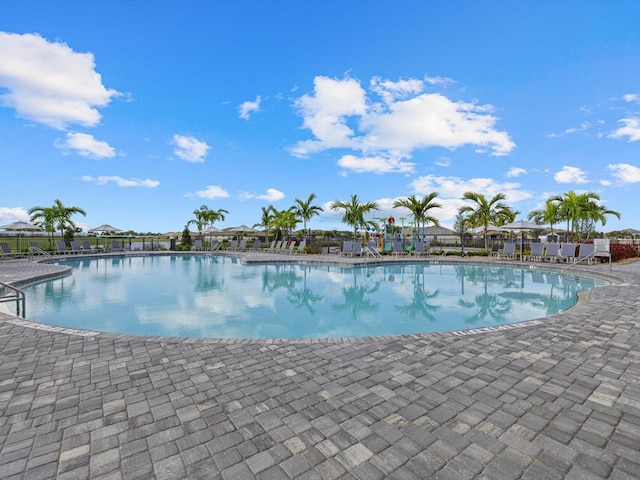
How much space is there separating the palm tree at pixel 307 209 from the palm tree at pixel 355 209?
5.80 feet

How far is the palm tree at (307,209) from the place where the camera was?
24.8 meters

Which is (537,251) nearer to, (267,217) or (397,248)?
(397,248)

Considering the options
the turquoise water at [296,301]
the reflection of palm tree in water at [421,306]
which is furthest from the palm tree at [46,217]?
the reflection of palm tree in water at [421,306]

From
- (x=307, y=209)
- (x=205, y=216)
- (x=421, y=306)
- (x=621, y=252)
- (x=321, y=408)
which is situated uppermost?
(x=205, y=216)

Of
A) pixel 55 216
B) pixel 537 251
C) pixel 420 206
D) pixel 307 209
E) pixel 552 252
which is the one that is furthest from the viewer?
pixel 307 209

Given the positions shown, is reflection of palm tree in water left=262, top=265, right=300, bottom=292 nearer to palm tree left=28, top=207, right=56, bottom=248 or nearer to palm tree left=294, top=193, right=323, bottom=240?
palm tree left=294, top=193, right=323, bottom=240

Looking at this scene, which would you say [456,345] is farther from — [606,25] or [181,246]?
[181,246]

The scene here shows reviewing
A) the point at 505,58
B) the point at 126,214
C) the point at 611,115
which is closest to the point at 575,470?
the point at 505,58

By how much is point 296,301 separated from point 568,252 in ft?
43.3

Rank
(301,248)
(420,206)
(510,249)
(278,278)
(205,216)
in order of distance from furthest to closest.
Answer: (205,216) → (420,206) → (301,248) → (510,249) → (278,278)

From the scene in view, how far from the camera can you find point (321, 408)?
2475mm

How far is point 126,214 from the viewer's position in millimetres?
33219

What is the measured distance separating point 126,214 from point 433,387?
122ft

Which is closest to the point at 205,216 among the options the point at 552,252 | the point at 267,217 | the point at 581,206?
the point at 267,217
